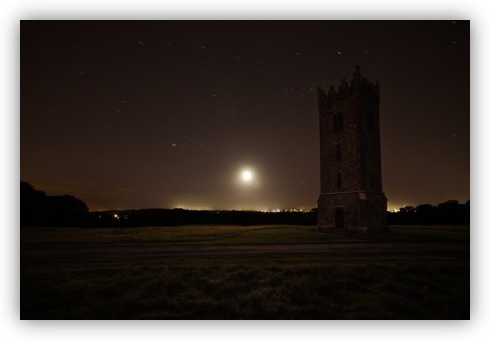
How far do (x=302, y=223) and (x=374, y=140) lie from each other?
15065 millimetres

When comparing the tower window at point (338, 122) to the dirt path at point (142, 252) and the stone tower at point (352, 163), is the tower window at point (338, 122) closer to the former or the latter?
the stone tower at point (352, 163)

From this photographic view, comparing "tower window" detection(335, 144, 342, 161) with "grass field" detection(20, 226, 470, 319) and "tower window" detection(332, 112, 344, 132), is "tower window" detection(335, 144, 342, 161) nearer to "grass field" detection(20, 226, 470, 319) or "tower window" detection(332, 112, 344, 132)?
"tower window" detection(332, 112, 344, 132)

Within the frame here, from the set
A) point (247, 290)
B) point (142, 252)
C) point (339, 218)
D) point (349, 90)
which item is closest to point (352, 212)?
point (339, 218)

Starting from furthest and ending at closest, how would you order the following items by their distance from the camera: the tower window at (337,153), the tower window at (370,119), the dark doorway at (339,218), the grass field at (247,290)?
1. the tower window at (337,153)
2. the tower window at (370,119)
3. the dark doorway at (339,218)
4. the grass field at (247,290)

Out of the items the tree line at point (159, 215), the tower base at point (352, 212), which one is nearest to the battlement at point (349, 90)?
the tower base at point (352, 212)

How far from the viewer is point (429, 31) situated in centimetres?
970

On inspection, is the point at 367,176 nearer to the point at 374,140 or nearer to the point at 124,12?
the point at 374,140

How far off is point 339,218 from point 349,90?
11785 millimetres

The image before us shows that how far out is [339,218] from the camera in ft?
87.5

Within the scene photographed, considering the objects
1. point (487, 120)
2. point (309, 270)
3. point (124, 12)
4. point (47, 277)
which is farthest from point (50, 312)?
point (487, 120)

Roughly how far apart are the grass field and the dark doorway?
15.4 m

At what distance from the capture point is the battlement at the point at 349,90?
89.4 ft

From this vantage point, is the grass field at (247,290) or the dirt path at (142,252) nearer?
the grass field at (247,290)

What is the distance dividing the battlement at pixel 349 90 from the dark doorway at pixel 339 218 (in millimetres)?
10590
